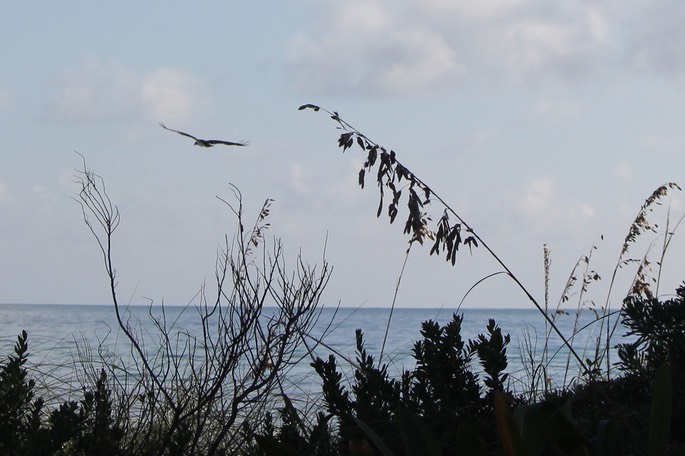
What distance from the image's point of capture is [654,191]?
4.20 m

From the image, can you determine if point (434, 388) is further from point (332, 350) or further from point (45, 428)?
point (45, 428)

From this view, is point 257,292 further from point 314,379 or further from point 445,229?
point 314,379

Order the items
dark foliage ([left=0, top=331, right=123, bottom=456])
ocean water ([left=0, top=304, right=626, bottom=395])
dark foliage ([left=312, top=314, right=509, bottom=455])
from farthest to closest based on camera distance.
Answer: ocean water ([left=0, top=304, right=626, bottom=395]), dark foliage ([left=0, top=331, right=123, bottom=456]), dark foliage ([left=312, top=314, right=509, bottom=455])

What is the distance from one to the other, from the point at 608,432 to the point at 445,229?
1.19 meters

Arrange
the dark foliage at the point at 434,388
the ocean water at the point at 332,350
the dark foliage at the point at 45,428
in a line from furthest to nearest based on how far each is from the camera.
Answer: the ocean water at the point at 332,350
the dark foliage at the point at 45,428
the dark foliage at the point at 434,388

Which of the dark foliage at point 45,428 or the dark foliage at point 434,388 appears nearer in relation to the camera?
the dark foliage at point 434,388

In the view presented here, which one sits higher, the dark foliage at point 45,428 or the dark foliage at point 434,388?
the dark foliage at point 434,388

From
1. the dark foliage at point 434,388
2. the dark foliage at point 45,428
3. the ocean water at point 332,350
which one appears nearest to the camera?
the dark foliage at point 434,388

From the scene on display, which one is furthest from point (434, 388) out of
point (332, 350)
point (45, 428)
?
point (45, 428)

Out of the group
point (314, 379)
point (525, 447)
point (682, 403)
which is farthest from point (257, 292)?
point (314, 379)

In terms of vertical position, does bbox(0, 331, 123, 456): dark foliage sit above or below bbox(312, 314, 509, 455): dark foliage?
below

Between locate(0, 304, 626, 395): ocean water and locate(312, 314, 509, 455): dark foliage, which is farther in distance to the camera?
locate(0, 304, 626, 395): ocean water

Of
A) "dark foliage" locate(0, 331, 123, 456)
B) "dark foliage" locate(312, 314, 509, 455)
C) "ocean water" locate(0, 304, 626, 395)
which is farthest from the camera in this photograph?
"ocean water" locate(0, 304, 626, 395)

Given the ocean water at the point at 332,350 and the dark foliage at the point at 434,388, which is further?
the ocean water at the point at 332,350
